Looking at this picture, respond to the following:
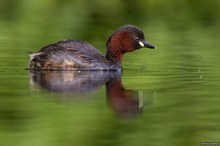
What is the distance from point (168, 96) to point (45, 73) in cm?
315

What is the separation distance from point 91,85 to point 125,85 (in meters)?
0.55

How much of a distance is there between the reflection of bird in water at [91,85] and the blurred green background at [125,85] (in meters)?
0.16

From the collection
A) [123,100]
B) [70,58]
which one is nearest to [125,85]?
[123,100]

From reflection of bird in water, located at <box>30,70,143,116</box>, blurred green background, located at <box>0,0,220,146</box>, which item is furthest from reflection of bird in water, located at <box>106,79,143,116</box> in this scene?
blurred green background, located at <box>0,0,220,146</box>

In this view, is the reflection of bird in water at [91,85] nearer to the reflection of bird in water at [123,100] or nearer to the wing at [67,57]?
the reflection of bird in water at [123,100]

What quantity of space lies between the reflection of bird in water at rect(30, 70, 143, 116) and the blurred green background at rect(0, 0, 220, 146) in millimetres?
160

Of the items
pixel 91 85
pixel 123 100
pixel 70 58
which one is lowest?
pixel 123 100

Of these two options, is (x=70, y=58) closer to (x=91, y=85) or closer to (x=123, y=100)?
(x=91, y=85)

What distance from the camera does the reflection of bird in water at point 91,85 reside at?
11.7 meters

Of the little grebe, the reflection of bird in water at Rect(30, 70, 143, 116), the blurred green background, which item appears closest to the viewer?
the blurred green background

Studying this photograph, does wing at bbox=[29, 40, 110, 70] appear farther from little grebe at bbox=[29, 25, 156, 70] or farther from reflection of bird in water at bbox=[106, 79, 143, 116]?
reflection of bird in water at bbox=[106, 79, 143, 116]

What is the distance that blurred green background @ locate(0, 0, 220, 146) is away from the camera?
9680 millimetres

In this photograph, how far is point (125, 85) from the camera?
13.5m

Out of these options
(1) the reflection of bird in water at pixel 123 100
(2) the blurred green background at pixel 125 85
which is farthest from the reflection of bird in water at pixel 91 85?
(2) the blurred green background at pixel 125 85
